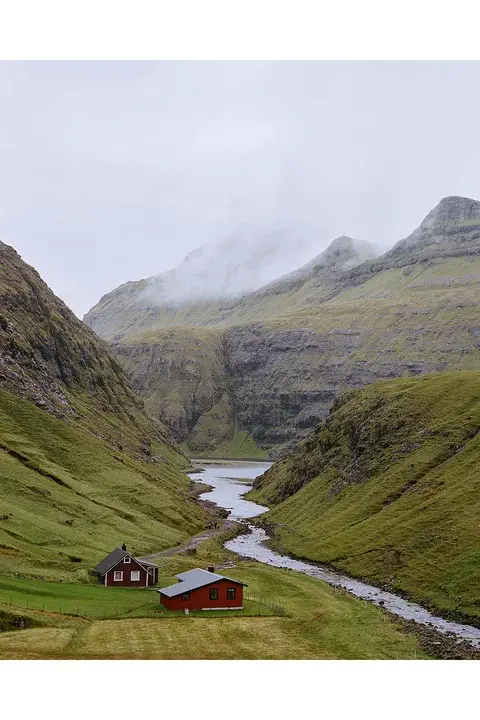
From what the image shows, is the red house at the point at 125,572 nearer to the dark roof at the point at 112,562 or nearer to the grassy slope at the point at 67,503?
the dark roof at the point at 112,562

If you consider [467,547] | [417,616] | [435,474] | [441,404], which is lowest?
[417,616]

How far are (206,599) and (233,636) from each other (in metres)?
14.3

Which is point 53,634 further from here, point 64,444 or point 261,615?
point 64,444

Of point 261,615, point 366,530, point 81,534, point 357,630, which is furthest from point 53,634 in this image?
point 366,530

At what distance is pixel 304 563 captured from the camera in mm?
→ 137750

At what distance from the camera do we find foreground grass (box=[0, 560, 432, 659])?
6900 cm

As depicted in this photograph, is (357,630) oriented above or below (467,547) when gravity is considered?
below

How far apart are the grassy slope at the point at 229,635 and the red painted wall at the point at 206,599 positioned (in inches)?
124

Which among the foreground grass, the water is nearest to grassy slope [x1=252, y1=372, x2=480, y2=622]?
the water

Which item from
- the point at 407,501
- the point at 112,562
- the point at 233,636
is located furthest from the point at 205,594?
the point at 407,501

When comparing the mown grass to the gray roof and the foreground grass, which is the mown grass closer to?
the foreground grass

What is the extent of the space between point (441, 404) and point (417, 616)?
292ft

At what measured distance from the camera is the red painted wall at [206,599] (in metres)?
91.4

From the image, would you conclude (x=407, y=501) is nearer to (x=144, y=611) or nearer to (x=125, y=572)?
(x=125, y=572)
